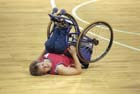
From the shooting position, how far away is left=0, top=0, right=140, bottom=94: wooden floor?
498cm

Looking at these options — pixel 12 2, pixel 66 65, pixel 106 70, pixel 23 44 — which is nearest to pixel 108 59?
pixel 106 70

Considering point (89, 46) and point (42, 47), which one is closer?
point (89, 46)

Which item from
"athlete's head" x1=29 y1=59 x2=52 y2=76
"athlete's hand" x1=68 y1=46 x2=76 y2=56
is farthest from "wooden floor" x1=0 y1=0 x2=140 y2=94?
"athlete's hand" x1=68 y1=46 x2=76 y2=56

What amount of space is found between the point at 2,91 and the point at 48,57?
71cm

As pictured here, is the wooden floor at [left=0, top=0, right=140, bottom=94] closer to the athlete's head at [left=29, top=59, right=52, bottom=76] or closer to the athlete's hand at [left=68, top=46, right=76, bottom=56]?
the athlete's head at [left=29, top=59, right=52, bottom=76]

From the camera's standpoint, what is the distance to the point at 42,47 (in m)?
6.38

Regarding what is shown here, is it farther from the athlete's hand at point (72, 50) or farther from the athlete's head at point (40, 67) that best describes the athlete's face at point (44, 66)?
the athlete's hand at point (72, 50)

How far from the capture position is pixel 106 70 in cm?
549

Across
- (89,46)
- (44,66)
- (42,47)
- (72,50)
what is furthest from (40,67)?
(42,47)

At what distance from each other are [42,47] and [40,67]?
125cm

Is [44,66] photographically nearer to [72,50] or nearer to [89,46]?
[72,50]

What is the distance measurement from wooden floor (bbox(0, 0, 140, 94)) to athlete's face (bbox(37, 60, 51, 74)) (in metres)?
0.10

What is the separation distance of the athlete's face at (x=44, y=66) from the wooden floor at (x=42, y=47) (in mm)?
95

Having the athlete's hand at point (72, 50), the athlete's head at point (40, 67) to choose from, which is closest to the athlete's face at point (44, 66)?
the athlete's head at point (40, 67)
